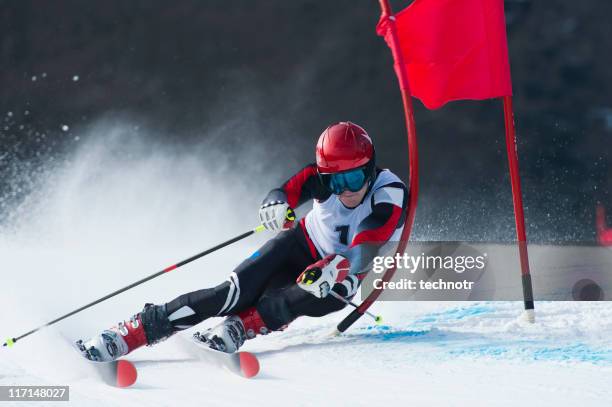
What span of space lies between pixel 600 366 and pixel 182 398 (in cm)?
153

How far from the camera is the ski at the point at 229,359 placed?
2762 mm

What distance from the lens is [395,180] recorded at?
3330 mm

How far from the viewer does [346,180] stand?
10.6 feet

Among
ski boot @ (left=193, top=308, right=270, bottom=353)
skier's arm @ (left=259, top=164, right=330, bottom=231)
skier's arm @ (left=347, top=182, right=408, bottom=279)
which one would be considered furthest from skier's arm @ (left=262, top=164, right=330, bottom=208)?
ski boot @ (left=193, top=308, right=270, bottom=353)

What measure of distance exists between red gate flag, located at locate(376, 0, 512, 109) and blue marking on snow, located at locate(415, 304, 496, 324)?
1.07 meters

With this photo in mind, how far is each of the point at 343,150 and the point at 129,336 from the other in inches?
47.0

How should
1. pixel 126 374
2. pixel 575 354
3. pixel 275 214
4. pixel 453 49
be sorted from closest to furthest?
pixel 126 374, pixel 575 354, pixel 275 214, pixel 453 49

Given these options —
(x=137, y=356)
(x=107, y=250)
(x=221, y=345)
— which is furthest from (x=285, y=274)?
(x=107, y=250)

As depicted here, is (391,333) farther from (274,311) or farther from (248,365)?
(248,365)

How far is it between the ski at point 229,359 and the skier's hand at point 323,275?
1.16ft

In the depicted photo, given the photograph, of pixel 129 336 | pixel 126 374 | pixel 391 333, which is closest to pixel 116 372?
pixel 126 374

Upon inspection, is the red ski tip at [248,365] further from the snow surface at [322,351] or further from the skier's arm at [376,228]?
the skier's arm at [376,228]

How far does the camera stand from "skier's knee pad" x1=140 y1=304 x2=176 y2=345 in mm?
3061

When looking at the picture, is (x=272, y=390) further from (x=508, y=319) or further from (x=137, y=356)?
(x=508, y=319)
